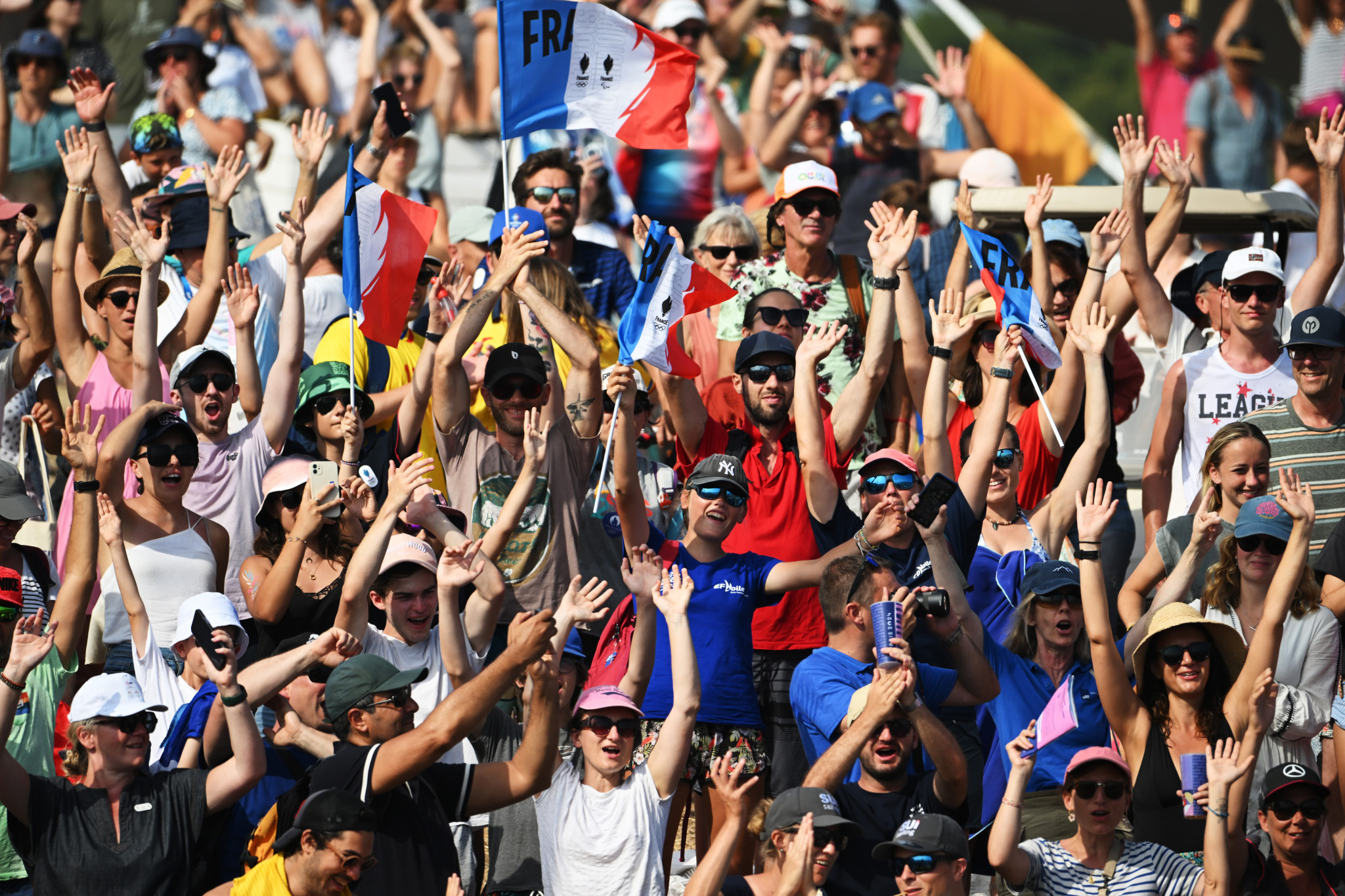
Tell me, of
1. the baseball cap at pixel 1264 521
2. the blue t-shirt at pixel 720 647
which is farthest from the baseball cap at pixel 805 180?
the baseball cap at pixel 1264 521

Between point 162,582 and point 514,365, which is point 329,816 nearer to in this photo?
point 162,582

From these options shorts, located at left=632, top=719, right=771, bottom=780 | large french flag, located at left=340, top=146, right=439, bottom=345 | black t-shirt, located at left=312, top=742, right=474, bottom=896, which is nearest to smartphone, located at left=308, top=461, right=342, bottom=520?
large french flag, located at left=340, top=146, right=439, bottom=345

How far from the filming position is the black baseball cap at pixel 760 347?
787 centimetres

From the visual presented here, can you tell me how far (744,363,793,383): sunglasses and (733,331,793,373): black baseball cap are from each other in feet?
0.14

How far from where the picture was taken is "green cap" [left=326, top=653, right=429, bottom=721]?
6027 mm

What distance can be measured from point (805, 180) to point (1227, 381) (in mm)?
1968

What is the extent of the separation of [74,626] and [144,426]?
2.89ft

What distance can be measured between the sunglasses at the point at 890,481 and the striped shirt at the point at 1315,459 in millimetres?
1542

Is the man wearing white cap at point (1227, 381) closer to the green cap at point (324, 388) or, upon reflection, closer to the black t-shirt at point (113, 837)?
the green cap at point (324, 388)

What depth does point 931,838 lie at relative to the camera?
6.17 meters

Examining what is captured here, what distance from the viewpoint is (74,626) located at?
720 cm

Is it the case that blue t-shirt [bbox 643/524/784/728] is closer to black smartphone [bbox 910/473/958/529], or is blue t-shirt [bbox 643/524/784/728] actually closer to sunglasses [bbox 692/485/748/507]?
sunglasses [bbox 692/485/748/507]

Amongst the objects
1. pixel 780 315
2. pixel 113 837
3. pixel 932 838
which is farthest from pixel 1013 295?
pixel 113 837

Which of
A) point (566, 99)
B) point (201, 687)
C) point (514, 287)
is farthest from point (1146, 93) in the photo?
point (201, 687)
